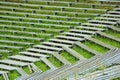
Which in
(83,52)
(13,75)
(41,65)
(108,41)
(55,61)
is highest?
(108,41)

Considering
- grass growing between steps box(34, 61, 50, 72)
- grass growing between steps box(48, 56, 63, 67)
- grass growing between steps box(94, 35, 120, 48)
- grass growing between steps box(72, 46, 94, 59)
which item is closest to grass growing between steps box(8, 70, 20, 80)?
grass growing between steps box(34, 61, 50, 72)

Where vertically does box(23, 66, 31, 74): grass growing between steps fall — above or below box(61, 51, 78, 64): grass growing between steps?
below

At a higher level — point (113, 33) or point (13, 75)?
point (113, 33)

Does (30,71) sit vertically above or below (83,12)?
below

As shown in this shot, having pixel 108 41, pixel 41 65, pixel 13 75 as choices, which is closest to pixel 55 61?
pixel 41 65

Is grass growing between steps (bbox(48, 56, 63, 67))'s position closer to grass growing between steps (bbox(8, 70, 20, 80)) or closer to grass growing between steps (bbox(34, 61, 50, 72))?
grass growing between steps (bbox(34, 61, 50, 72))

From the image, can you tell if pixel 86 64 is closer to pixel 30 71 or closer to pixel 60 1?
pixel 30 71

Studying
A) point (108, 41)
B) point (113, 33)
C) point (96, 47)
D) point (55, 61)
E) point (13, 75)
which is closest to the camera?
point (13, 75)

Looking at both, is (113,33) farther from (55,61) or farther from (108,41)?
(55,61)

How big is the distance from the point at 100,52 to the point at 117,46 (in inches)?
35.1

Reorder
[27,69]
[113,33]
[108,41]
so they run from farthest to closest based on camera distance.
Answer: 1. [113,33]
2. [108,41]
3. [27,69]

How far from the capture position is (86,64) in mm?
17672

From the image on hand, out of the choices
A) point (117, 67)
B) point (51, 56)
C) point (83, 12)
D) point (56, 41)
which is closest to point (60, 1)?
point (83, 12)

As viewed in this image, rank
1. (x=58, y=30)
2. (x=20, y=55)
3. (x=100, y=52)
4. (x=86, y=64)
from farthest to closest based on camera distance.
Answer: (x=58, y=30) < (x=20, y=55) < (x=100, y=52) < (x=86, y=64)
